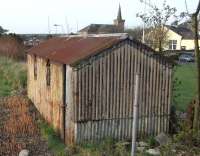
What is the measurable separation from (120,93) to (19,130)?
426cm

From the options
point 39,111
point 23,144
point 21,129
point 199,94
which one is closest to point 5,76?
point 39,111

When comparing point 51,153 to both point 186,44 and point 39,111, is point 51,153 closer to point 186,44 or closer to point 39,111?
point 39,111

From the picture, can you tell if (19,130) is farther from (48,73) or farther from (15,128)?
(48,73)

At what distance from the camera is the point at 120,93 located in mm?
13016

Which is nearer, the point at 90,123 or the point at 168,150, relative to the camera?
the point at 168,150

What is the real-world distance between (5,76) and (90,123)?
673 inches

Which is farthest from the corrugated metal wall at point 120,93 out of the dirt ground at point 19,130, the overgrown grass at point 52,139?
the dirt ground at point 19,130

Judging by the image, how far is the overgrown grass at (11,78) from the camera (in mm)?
25047

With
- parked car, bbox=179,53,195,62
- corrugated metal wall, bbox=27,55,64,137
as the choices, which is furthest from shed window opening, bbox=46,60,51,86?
parked car, bbox=179,53,195,62

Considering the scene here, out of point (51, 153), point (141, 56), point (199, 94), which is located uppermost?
point (141, 56)

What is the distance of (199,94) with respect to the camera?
11.5m

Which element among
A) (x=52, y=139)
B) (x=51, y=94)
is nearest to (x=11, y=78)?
(x=51, y=94)

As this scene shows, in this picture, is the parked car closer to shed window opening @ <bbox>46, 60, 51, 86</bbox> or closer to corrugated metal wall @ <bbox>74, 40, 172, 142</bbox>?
shed window opening @ <bbox>46, 60, 51, 86</bbox>

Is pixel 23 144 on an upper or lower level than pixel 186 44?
lower
